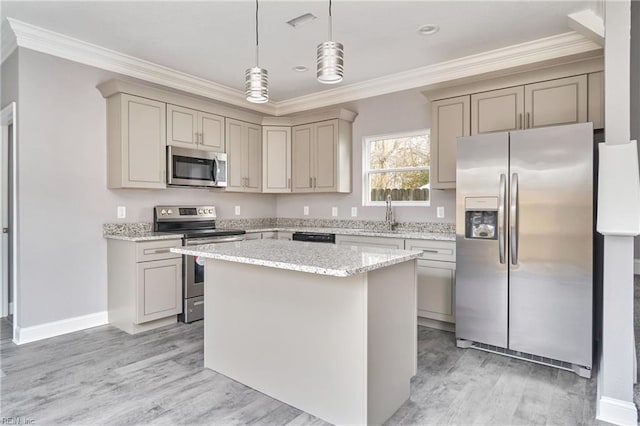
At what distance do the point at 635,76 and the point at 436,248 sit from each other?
6.76ft

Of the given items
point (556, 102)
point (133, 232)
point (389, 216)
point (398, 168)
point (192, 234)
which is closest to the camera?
point (556, 102)

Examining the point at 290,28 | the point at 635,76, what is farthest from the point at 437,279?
the point at 290,28

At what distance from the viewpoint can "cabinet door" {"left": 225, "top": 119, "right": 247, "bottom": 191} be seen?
4.69m

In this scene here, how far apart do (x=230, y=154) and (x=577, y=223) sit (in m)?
3.66

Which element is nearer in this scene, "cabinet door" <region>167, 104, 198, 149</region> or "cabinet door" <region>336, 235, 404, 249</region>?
"cabinet door" <region>336, 235, 404, 249</region>

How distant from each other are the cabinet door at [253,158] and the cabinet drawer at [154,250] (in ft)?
4.74

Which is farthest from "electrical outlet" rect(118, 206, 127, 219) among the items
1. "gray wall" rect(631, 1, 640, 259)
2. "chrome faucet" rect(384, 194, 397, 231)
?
"gray wall" rect(631, 1, 640, 259)

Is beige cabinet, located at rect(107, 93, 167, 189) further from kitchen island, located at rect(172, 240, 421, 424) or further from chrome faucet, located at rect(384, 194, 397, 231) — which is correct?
chrome faucet, located at rect(384, 194, 397, 231)

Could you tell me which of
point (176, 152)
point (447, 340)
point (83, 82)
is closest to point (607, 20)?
point (447, 340)

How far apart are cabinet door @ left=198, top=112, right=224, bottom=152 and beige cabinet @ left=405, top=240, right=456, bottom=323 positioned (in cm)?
250


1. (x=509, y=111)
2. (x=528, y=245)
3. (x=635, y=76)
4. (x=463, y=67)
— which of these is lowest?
(x=528, y=245)

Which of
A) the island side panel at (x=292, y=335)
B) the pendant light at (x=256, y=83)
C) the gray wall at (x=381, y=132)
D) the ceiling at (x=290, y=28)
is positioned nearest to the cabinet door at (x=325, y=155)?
the gray wall at (x=381, y=132)

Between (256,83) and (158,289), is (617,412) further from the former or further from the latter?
(158,289)

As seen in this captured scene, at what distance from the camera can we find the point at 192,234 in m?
3.86
